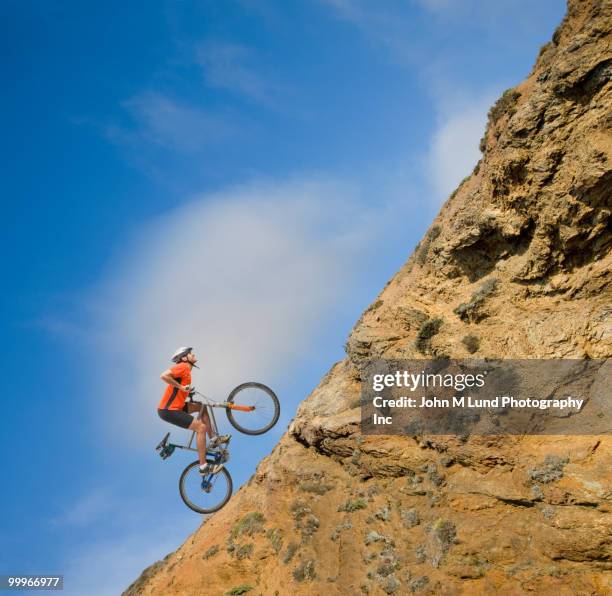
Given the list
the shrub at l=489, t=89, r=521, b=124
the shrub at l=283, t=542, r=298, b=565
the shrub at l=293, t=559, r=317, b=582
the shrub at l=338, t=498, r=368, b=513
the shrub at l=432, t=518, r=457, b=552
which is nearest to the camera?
the shrub at l=432, t=518, r=457, b=552

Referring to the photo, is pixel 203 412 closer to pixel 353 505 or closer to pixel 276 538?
pixel 353 505

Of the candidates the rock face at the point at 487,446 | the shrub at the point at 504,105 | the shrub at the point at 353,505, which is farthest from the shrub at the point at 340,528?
the shrub at the point at 504,105

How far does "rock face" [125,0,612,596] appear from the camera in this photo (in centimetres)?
1823

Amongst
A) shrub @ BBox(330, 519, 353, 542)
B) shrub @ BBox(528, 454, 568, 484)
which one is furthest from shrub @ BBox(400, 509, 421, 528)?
shrub @ BBox(528, 454, 568, 484)

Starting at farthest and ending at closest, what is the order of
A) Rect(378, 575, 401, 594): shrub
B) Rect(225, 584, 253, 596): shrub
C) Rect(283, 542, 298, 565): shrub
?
1. Rect(225, 584, 253, 596): shrub
2. Rect(283, 542, 298, 565): shrub
3. Rect(378, 575, 401, 594): shrub

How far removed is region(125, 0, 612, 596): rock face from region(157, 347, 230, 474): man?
8.14m

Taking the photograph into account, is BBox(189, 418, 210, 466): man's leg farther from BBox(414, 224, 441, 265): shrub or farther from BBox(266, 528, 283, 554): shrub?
BBox(414, 224, 441, 265): shrub

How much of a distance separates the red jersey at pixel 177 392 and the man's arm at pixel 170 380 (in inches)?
3.7

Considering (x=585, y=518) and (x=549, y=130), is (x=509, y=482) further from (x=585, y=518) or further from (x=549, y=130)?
(x=549, y=130)

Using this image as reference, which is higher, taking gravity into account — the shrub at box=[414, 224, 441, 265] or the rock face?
the shrub at box=[414, 224, 441, 265]

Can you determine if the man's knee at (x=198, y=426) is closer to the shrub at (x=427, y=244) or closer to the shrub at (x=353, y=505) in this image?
the shrub at (x=353, y=505)

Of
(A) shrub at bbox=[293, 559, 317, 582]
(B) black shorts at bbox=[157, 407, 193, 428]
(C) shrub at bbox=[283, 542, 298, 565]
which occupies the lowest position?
(A) shrub at bbox=[293, 559, 317, 582]

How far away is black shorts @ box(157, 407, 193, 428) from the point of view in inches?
683

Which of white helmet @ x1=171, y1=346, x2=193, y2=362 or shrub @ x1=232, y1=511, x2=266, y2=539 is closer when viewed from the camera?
white helmet @ x1=171, y1=346, x2=193, y2=362
